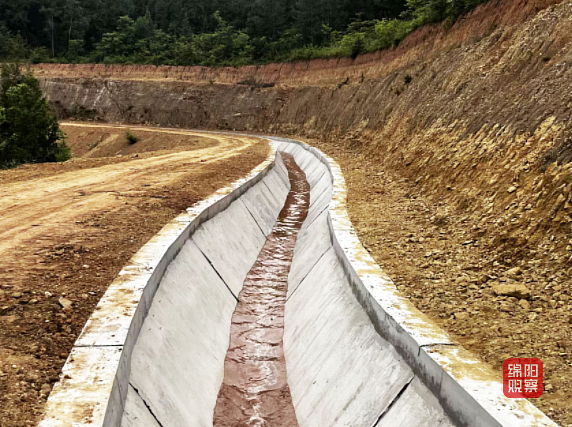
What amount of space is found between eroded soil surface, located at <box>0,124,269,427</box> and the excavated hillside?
13.0ft

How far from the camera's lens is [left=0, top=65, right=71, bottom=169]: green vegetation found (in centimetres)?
2100

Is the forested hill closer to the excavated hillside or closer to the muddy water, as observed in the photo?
the excavated hillside

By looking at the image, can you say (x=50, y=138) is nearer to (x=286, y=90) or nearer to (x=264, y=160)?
(x=264, y=160)

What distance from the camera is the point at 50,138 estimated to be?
2264cm

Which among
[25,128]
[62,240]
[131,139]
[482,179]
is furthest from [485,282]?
[131,139]

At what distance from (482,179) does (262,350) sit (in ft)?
16.7

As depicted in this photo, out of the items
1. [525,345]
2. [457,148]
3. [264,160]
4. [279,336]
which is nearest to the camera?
[525,345]

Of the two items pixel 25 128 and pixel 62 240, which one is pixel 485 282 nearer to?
pixel 62 240

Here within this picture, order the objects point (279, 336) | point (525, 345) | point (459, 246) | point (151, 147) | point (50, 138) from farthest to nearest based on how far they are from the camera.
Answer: point (151, 147)
point (50, 138)
point (279, 336)
point (459, 246)
point (525, 345)

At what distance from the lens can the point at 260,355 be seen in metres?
7.59

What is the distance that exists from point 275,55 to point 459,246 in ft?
155

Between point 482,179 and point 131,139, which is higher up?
point 482,179

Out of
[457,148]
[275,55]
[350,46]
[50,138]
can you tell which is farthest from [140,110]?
[457,148]

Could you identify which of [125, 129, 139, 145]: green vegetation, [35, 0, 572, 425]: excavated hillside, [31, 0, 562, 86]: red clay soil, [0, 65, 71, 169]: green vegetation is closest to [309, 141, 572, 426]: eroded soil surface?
[35, 0, 572, 425]: excavated hillside
